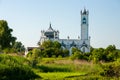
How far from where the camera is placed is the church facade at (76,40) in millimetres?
93062

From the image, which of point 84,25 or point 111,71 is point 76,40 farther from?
point 111,71

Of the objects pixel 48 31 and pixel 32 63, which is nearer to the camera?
pixel 32 63

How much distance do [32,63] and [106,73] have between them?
252 inches

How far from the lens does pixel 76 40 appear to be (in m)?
95.4

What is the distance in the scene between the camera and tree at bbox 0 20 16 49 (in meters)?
47.3

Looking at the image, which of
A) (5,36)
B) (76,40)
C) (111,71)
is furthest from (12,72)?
(76,40)

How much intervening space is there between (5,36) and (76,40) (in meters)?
49.0

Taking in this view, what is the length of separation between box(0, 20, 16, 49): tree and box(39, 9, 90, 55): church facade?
135 ft

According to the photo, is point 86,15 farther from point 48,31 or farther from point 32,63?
point 32,63

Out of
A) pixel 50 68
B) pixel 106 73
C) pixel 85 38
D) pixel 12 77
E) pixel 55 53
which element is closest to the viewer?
pixel 12 77

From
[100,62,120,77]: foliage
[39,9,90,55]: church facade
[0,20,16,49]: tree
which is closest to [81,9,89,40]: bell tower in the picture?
[39,9,90,55]: church facade

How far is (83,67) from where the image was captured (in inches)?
1094

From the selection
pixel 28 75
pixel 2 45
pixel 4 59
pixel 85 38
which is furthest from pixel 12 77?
pixel 85 38

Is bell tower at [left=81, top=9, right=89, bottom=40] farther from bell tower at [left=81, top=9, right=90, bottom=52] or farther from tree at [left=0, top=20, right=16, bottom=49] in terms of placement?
tree at [left=0, top=20, right=16, bottom=49]
